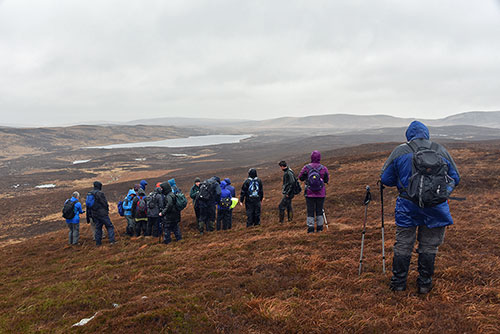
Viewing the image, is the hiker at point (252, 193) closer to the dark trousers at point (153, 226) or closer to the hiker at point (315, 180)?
the hiker at point (315, 180)

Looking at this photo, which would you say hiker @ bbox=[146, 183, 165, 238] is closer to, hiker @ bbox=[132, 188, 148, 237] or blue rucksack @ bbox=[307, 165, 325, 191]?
hiker @ bbox=[132, 188, 148, 237]

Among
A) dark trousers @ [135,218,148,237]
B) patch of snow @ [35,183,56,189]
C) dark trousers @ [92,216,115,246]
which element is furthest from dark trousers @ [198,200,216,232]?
patch of snow @ [35,183,56,189]

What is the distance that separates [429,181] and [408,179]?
29 cm

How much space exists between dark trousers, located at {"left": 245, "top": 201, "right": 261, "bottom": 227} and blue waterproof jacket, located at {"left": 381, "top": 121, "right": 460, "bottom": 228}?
6.35 m

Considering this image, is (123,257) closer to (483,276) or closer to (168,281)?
(168,281)

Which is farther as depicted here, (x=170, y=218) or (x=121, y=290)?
(x=170, y=218)

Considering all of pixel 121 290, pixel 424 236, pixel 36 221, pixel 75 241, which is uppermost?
pixel 424 236

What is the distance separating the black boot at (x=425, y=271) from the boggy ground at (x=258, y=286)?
0.49ft

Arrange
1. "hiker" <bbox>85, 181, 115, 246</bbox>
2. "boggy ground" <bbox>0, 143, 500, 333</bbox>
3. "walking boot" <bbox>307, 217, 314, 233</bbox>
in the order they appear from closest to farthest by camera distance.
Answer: "boggy ground" <bbox>0, 143, 500, 333</bbox>
"walking boot" <bbox>307, 217, 314, 233</bbox>
"hiker" <bbox>85, 181, 115, 246</bbox>

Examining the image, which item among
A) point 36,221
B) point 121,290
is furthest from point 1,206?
point 121,290

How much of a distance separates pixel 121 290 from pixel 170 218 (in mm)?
3896

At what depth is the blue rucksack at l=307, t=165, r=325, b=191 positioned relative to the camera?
7434 millimetres

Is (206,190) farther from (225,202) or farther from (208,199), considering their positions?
(225,202)

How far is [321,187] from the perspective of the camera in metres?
7.54
